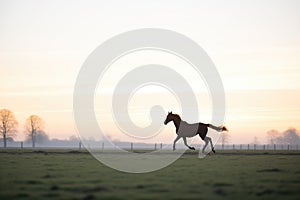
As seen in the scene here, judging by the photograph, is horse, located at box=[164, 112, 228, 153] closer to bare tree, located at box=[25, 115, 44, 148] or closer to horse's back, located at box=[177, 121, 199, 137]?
horse's back, located at box=[177, 121, 199, 137]

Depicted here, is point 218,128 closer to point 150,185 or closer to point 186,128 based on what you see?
point 186,128

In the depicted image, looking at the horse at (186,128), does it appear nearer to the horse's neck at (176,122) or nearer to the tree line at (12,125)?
the horse's neck at (176,122)

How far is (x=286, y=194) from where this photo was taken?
1741cm

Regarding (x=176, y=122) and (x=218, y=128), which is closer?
(x=176, y=122)

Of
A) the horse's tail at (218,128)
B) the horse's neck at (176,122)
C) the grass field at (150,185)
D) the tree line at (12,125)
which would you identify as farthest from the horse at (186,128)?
the tree line at (12,125)

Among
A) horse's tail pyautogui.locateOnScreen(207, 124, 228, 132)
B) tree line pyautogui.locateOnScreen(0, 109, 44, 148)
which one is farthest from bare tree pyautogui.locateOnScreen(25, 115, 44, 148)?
horse's tail pyautogui.locateOnScreen(207, 124, 228, 132)

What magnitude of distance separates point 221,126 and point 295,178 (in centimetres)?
2017

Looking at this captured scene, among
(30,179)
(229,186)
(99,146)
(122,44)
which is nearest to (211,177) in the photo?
(229,186)

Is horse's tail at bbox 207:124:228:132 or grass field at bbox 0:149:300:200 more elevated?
horse's tail at bbox 207:124:228:132

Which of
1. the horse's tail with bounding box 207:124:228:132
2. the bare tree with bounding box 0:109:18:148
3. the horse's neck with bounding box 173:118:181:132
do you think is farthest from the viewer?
the bare tree with bounding box 0:109:18:148

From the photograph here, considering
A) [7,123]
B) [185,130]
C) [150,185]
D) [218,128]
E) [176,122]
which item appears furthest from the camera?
[7,123]

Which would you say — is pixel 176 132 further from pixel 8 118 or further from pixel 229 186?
pixel 8 118

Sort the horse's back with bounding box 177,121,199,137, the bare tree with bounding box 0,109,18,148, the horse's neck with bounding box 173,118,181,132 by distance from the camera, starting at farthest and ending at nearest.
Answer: the bare tree with bounding box 0,109,18,148
the horse's neck with bounding box 173,118,181,132
the horse's back with bounding box 177,121,199,137

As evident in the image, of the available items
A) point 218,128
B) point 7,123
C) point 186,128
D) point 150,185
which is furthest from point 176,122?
point 7,123
